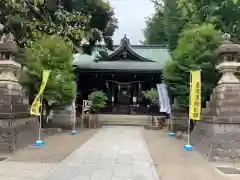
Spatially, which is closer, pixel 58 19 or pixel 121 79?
pixel 58 19

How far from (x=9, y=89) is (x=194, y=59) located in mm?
7673

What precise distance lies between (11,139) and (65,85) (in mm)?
6475

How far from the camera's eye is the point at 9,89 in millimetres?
9008

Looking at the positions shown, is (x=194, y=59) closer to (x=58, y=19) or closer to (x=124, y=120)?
(x=58, y=19)

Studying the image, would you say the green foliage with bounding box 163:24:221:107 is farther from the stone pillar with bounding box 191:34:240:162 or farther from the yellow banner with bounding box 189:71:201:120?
the stone pillar with bounding box 191:34:240:162

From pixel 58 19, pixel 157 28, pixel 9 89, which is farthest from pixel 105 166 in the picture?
pixel 157 28

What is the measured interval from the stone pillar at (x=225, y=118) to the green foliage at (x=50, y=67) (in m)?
7.77

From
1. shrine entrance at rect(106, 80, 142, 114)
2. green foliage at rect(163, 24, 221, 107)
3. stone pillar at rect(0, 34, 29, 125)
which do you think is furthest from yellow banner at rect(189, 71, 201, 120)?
shrine entrance at rect(106, 80, 142, 114)

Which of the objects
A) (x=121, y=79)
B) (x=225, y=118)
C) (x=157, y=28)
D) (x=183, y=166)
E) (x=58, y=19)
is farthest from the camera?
(x=157, y=28)

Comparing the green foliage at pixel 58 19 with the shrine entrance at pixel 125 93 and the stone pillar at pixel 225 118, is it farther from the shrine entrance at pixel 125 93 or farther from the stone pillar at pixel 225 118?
the stone pillar at pixel 225 118

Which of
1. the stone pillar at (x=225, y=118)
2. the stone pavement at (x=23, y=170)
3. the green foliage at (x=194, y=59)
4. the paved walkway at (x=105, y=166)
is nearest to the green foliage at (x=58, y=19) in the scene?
the green foliage at (x=194, y=59)

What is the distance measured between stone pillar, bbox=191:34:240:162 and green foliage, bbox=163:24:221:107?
2202mm

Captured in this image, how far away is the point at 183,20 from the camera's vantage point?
56.0 feet

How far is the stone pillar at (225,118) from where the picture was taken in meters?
8.28
